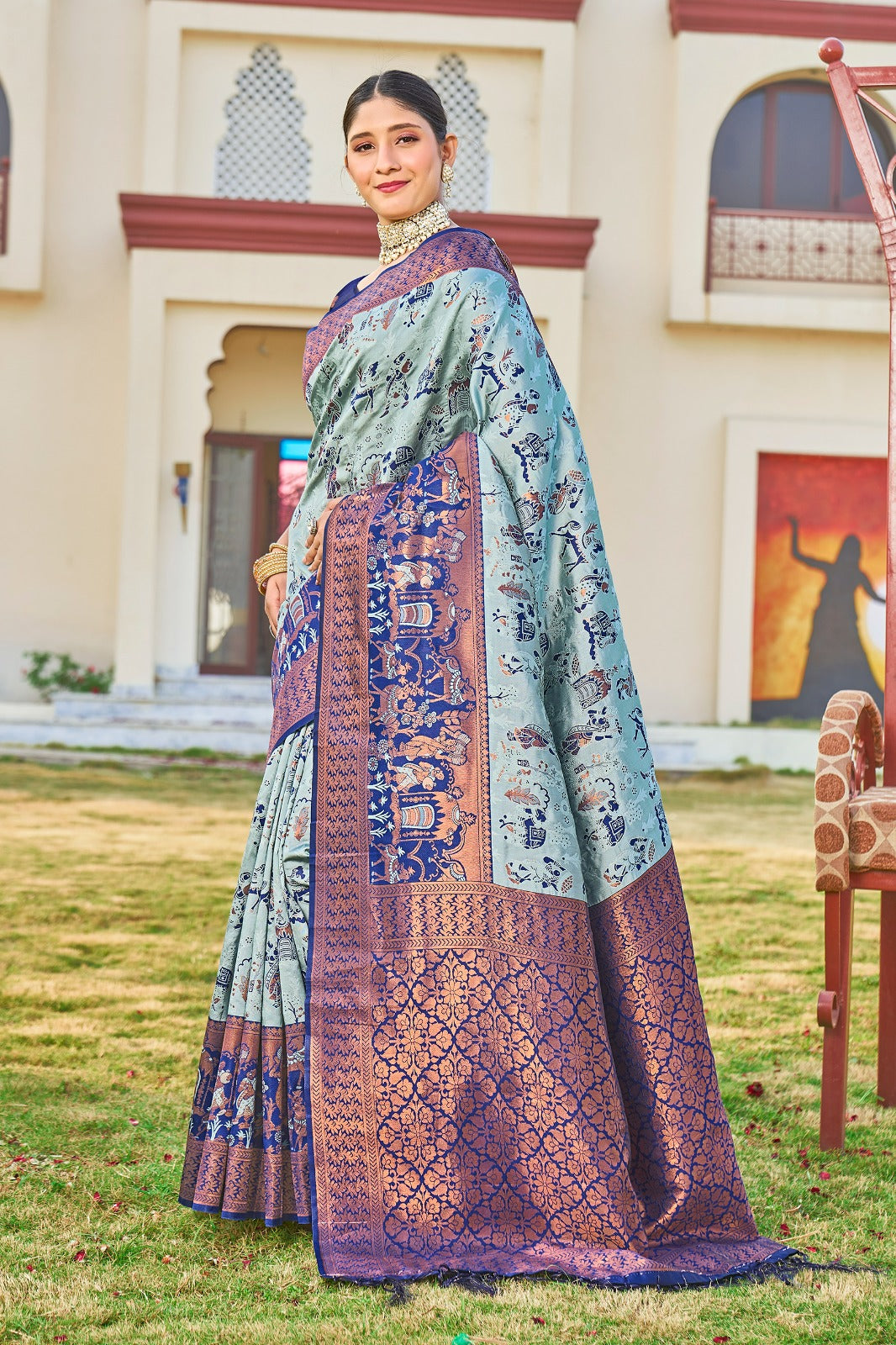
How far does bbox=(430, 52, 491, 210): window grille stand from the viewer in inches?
403

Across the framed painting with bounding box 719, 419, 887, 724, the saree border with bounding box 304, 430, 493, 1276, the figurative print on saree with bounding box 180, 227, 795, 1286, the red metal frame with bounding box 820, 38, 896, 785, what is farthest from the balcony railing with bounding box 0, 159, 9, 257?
the saree border with bounding box 304, 430, 493, 1276

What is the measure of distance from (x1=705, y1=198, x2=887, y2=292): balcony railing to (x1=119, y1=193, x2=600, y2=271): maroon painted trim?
1.40 metres

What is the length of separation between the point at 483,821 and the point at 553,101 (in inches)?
366

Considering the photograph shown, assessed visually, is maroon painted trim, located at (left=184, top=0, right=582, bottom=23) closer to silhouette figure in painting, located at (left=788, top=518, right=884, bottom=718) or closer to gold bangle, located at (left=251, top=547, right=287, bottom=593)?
silhouette figure in painting, located at (left=788, top=518, right=884, bottom=718)

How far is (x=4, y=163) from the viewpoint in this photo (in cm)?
1020

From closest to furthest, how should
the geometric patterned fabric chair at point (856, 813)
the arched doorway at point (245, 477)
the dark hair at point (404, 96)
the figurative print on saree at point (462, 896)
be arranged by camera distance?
the figurative print on saree at point (462, 896)
the dark hair at point (404, 96)
the geometric patterned fabric chair at point (856, 813)
the arched doorway at point (245, 477)

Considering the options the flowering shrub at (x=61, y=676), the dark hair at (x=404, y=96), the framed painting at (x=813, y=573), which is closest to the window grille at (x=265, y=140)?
the flowering shrub at (x=61, y=676)

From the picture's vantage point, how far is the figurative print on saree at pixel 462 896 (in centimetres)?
172

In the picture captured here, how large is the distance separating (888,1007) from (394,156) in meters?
1.68

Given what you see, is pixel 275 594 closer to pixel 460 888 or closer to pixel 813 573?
pixel 460 888

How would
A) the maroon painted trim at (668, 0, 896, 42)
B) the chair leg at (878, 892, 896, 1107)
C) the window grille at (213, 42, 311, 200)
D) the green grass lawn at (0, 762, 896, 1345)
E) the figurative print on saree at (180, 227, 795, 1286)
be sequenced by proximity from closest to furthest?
the green grass lawn at (0, 762, 896, 1345)
the figurative print on saree at (180, 227, 795, 1286)
the chair leg at (878, 892, 896, 1107)
the window grille at (213, 42, 311, 200)
the maroon painted trim at (668, 0, 896, 42)

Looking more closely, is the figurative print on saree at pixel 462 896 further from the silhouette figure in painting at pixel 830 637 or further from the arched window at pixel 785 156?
the arched window at pixel 785 156

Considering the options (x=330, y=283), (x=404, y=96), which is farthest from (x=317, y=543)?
(x=330, y=283)

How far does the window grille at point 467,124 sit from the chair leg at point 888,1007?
865cm
